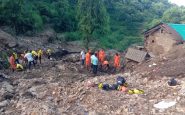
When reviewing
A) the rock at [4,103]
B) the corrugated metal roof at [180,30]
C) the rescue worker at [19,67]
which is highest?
the corrugated metal roof at [180,30]

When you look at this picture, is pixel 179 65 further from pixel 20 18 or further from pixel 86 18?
pixel 20 18

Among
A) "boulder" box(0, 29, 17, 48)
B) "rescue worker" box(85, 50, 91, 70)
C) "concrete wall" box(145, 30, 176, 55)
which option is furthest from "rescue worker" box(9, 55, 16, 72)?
"concrete wall" box(145, 30, 176, 55)

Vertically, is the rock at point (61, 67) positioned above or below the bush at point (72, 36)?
above

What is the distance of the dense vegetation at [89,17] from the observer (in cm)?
3272

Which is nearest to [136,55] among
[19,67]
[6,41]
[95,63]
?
[95,63]

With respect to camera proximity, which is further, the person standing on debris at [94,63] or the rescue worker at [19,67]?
the rescue worker at [19,67]

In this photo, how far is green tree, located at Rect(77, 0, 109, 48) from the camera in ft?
105

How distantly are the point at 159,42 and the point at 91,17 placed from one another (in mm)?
7191

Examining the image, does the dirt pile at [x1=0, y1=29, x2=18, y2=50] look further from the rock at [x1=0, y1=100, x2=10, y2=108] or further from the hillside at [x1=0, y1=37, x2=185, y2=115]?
the rock at [x1=0, y1=100, x2=10, y2=108]

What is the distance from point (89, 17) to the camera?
1257 inches

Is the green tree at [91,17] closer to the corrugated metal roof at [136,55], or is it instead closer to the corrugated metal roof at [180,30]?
the corrugated metal roof at [180,30]

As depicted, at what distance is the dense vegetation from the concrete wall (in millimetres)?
5658

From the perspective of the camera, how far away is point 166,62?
22.1 m

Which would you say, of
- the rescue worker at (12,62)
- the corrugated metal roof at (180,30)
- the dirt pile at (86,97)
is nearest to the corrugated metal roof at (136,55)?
the corrugated metal roof at (180,30)
